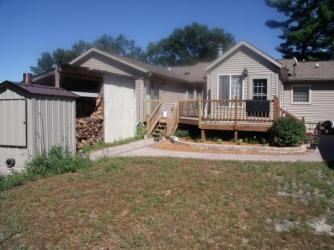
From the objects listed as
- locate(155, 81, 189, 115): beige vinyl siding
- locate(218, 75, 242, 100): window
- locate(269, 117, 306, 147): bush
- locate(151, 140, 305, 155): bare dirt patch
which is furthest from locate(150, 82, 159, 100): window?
locate(269, 117, 306, 147): bush

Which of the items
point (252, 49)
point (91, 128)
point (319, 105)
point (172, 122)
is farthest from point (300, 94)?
point (91, 128)

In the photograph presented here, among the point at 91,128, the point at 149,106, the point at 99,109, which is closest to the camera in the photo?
the point at 91,128

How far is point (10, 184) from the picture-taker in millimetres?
7340

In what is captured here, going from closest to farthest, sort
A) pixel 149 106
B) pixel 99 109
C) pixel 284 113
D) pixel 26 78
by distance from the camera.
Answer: pixel 26 78, pixel 284 113, pixel 99 109, pixel 149 106

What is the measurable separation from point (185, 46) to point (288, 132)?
2143 inches

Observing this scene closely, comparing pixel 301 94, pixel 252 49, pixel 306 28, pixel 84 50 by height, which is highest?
pixel 84 50

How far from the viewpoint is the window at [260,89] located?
16688 millimetres

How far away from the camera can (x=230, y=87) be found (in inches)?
678

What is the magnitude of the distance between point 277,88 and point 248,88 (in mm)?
1392

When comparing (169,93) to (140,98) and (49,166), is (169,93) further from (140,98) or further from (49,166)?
(49,166)

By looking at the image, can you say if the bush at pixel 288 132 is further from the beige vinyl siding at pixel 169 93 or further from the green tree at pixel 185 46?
the green tree at pixel 185 46

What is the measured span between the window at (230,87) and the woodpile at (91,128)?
679 centimetres

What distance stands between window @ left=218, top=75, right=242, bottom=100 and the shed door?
36.1 feet

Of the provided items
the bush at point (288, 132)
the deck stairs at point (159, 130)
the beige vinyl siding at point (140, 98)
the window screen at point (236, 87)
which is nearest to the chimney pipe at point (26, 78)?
the deck stairs at point (159, 130)
